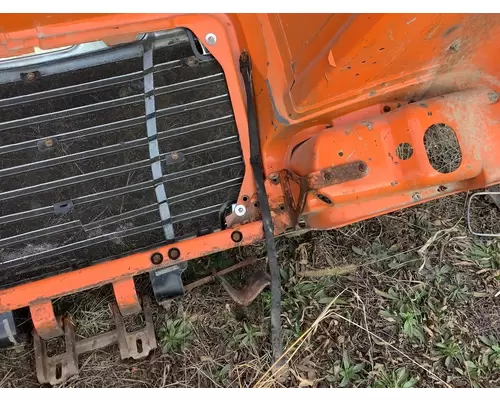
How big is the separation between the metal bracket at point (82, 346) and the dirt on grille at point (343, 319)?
5 cm

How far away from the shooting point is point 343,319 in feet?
7.22

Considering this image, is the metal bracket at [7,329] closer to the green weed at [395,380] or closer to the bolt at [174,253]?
the bolt at [174,253]

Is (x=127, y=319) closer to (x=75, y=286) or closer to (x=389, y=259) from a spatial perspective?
(x=75, y=286)

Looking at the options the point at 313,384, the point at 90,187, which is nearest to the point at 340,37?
the point at 90,187

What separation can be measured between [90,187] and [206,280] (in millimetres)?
610

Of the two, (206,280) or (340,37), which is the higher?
(340,37)

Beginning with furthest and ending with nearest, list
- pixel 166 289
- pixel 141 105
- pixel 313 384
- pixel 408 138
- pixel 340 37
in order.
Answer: pixel 313 384
pixel 166 289
pixel 141 105
pixel 408 138
pixel 340 37

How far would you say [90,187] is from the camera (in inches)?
71.1

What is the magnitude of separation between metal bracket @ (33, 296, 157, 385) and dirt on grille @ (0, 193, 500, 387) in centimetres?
5

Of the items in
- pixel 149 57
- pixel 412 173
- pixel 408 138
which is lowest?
pixel 412 173

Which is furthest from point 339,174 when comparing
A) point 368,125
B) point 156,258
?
point 156,258

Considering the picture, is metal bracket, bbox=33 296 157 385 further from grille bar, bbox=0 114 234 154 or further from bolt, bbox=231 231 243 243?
grille bar, bbox=0 114 234 154

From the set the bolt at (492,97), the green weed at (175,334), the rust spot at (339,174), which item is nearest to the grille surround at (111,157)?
Answer: the rust spot at (339,174)

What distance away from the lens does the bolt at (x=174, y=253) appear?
1.85 m
